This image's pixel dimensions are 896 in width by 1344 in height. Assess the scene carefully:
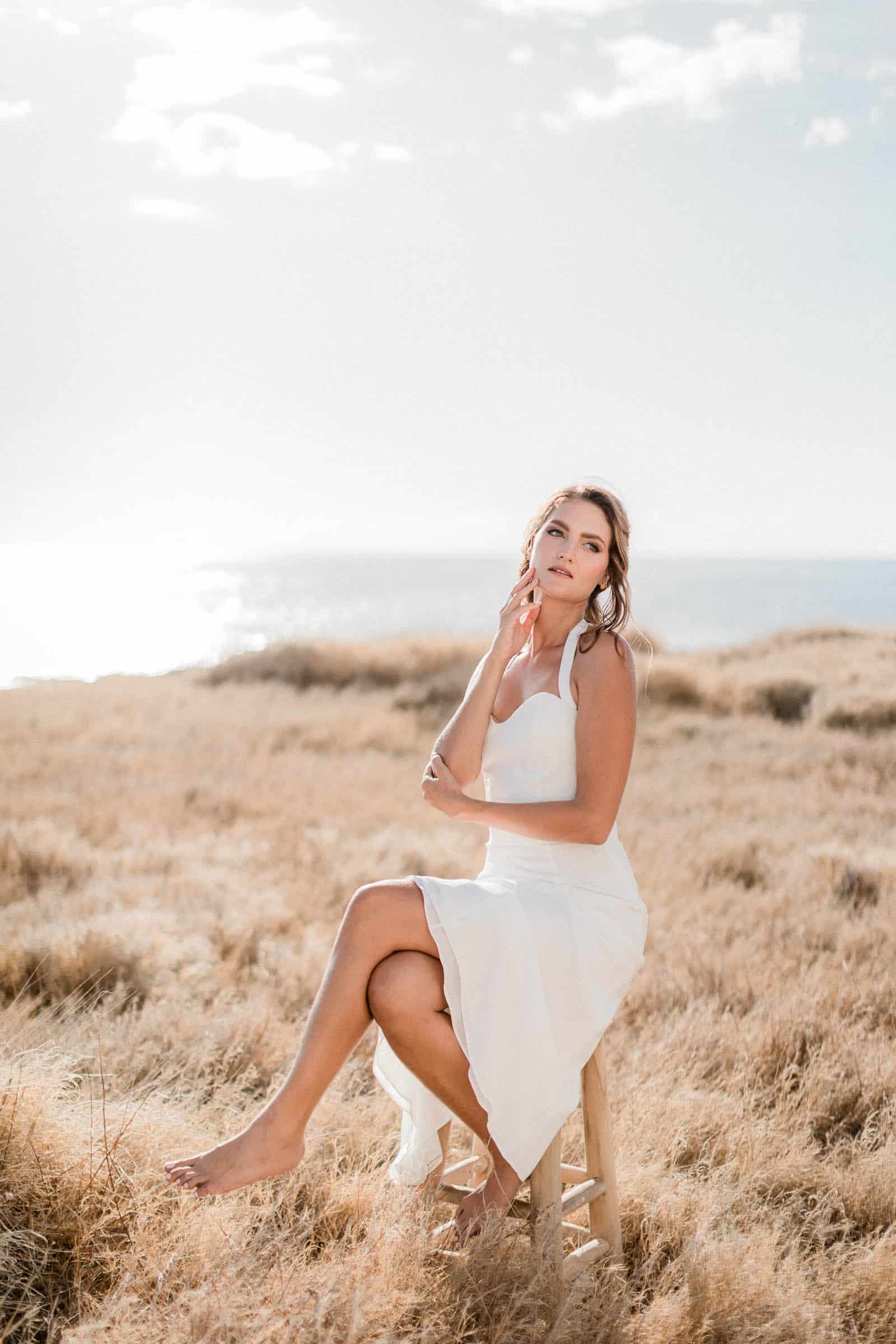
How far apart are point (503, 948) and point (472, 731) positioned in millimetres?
735

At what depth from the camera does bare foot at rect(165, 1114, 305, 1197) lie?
2.57 m

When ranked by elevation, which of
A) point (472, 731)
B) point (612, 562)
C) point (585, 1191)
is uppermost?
point (612, 562)

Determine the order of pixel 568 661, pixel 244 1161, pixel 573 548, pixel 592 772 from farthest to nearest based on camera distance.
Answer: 1. pixel 573 548
2. pixel 568 661
3. pixel 592 772
4. pixel 244 1161

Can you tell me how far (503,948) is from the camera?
263cm

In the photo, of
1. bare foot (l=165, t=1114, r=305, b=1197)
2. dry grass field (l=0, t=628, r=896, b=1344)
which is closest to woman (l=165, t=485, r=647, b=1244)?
bare foot (l=165, t=1114, r=305, b=1197)

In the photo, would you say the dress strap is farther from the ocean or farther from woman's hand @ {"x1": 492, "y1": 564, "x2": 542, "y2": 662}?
the ocean

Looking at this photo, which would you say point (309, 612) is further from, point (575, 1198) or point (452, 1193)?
point (575, 1198)

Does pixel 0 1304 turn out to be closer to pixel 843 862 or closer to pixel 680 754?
pixel 843 862

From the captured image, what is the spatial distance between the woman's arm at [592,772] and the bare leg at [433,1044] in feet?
1.58

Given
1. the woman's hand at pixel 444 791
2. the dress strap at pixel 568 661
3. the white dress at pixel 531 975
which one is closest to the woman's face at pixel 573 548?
the dress strap at pixel 568 661

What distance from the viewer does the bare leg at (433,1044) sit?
2.63 metres

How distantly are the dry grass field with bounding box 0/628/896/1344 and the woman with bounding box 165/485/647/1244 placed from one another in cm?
14

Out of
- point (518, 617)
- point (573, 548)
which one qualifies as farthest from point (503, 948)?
point (573, 548)

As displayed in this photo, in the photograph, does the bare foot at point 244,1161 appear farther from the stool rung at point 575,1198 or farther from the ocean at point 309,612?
the ocean at point 309,612
